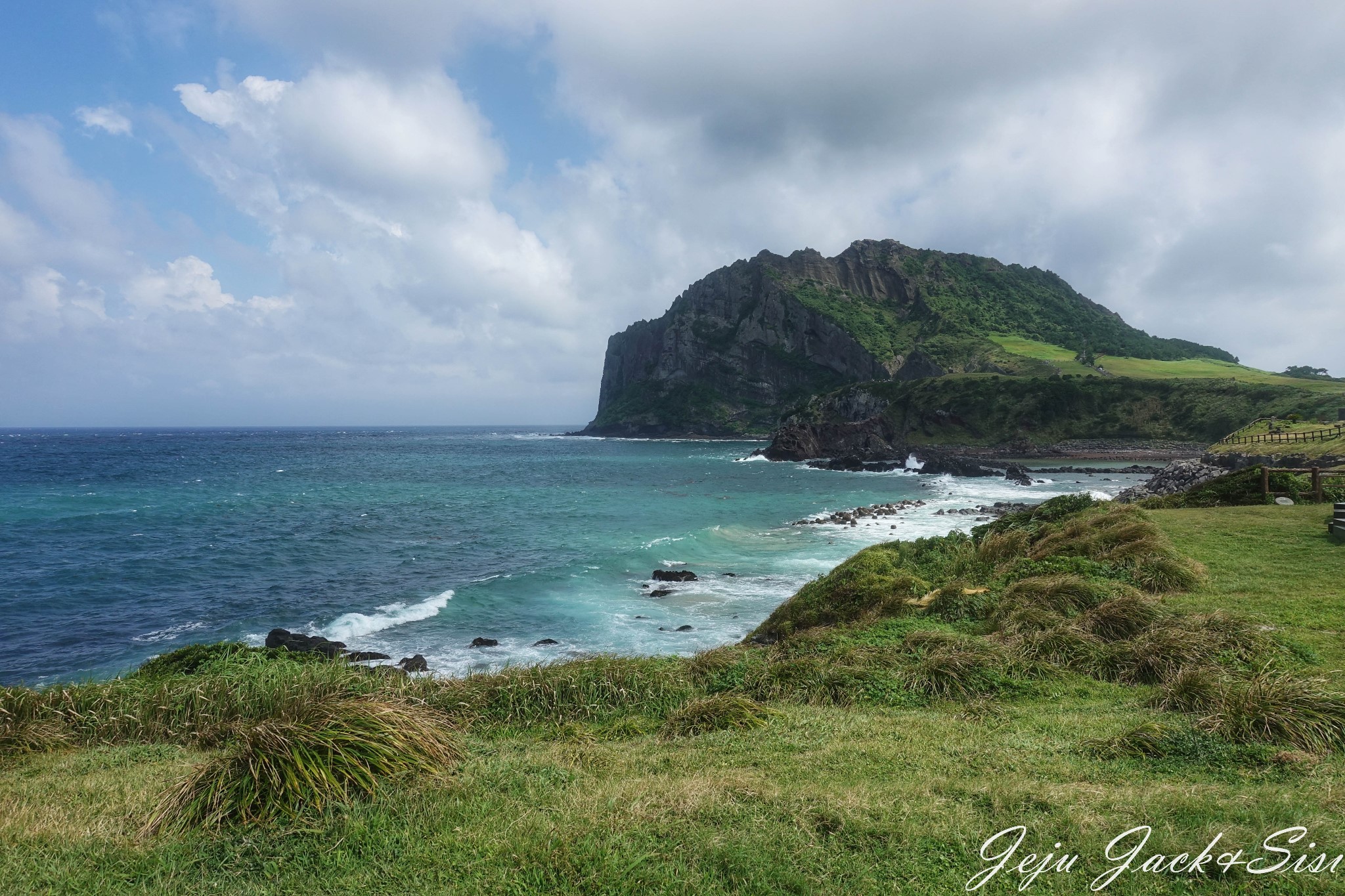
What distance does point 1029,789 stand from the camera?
508 cm

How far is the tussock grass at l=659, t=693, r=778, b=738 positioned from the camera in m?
7.40

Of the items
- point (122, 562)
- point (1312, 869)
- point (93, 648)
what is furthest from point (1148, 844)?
point (122, 562)

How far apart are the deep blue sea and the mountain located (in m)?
102

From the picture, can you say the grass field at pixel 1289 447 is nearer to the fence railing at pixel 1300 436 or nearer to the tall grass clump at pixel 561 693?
the fence railing at pixel 1300 436

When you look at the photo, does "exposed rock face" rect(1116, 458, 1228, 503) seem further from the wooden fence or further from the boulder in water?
the boulder in water

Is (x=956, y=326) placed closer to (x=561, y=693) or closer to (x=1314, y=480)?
(x=1314, y=480)

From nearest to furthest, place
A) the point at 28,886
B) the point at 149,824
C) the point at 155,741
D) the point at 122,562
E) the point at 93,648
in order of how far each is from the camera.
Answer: the point at 28,886 < the point at 149,824 < the point at 155,741 < the point at 93,648 < the point at 122,562

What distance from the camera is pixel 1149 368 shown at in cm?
13250

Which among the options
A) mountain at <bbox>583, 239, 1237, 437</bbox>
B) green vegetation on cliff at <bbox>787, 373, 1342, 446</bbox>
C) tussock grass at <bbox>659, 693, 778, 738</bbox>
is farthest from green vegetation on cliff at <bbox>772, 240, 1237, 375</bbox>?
tussock grass at <bbox>659, 693, 778, 738</bbox>

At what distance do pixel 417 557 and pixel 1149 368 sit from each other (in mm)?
150502

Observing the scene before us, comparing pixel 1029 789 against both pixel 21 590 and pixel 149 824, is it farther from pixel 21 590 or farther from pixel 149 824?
pixel 21 590

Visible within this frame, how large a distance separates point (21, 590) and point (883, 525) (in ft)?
129

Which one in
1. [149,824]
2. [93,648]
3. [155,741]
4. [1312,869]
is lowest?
[93,648]

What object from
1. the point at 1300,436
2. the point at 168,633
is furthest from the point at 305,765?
the point at 1300,436
